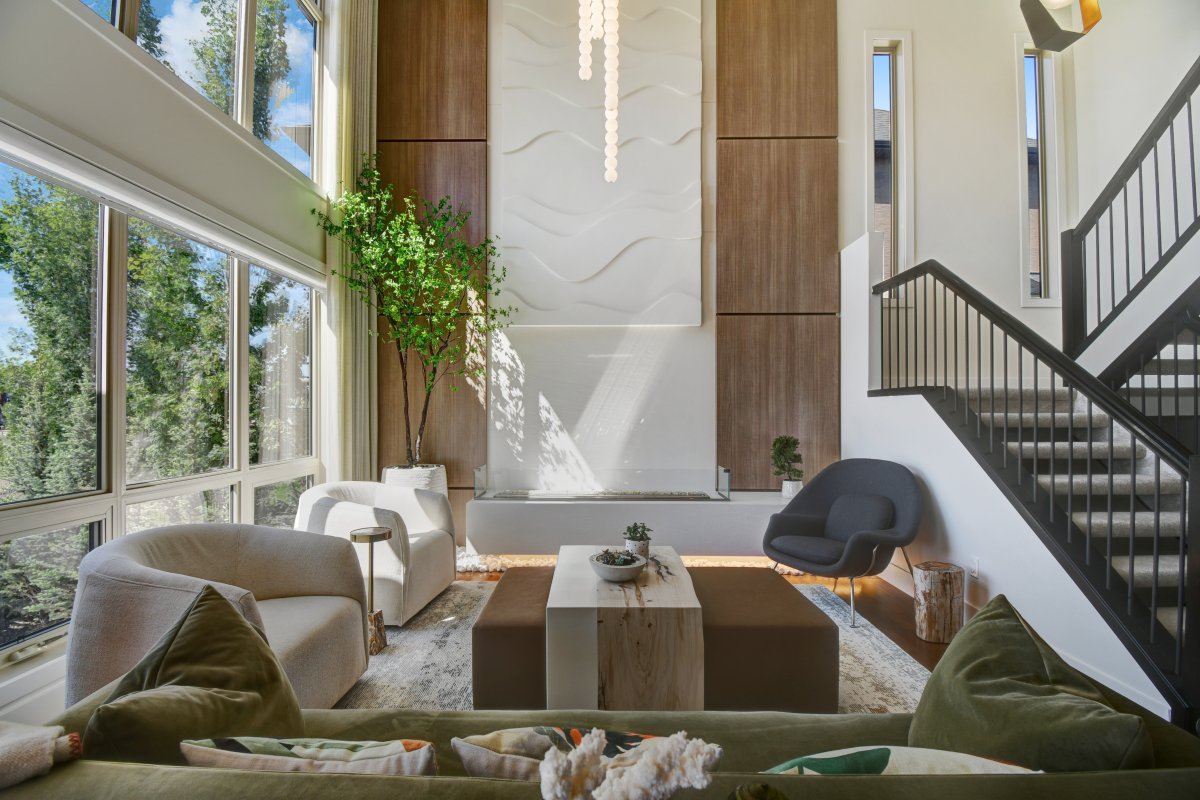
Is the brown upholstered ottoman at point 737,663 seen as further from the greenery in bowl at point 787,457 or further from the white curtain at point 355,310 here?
the white curtain at point 355,310

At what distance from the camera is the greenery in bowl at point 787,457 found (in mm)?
4707

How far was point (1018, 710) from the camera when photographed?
97 cm

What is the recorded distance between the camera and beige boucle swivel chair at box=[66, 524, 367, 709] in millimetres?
1820

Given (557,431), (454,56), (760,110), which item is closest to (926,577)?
(557,431)

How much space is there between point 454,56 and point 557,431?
3.30 meters

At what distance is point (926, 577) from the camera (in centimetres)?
312

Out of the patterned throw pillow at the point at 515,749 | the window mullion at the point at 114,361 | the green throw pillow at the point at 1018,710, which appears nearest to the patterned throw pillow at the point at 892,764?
the green throw pillow at the point at 1018,710

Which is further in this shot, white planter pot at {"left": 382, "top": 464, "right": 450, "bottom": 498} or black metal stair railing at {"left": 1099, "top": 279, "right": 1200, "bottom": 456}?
white planter pot at {"left": 382, "top": 464, "right": 450, "bottom": 498}

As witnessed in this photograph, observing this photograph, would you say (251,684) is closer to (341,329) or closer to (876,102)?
(341,329)

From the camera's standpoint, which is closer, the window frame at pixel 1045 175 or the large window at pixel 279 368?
the large window at pixel 279 368

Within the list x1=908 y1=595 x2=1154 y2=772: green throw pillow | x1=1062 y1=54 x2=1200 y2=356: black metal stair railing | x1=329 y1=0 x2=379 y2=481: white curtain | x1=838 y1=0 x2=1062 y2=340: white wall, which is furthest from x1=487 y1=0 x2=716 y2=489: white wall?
x1=908 y1=595 x2=1154 y2=772: green throw pillow

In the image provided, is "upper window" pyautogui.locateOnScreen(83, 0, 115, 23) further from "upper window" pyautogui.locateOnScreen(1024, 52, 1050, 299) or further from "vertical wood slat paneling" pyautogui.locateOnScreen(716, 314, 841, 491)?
"upper window" pyautogui.locateOnScreen(1024, 52, 1050, 299)

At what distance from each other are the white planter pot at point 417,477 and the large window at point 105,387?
0.93 meters

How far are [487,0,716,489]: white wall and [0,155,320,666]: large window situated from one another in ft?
6.24
